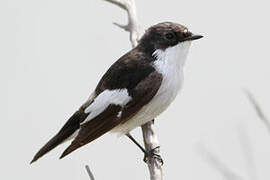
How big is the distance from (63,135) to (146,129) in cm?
53

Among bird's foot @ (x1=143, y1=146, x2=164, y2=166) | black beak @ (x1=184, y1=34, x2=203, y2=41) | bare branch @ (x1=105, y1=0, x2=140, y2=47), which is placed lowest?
bird's foot @ (x1=143, y1=146, x2=164, y2=166)

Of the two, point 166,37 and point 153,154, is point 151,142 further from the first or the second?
point 166,37

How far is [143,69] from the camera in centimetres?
327

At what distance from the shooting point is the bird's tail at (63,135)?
10.5 ft

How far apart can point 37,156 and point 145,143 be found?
2.24 feet

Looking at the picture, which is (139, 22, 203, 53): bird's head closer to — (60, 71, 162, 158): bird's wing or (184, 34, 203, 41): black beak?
(184, 34, 203, 41): black beak

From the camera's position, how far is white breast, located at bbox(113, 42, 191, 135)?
3.24 meters

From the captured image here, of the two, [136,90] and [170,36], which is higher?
[170,36]

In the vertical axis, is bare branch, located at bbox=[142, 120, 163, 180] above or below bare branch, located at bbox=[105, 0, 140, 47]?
below

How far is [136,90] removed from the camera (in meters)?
3.21

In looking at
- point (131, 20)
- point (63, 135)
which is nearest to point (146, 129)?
point (63, 135)

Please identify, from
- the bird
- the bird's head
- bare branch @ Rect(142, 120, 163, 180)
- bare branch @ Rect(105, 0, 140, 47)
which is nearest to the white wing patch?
the bird

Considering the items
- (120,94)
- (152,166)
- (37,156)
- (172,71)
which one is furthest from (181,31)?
(37,156)

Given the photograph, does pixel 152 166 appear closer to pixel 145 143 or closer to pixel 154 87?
pixel 145 143
